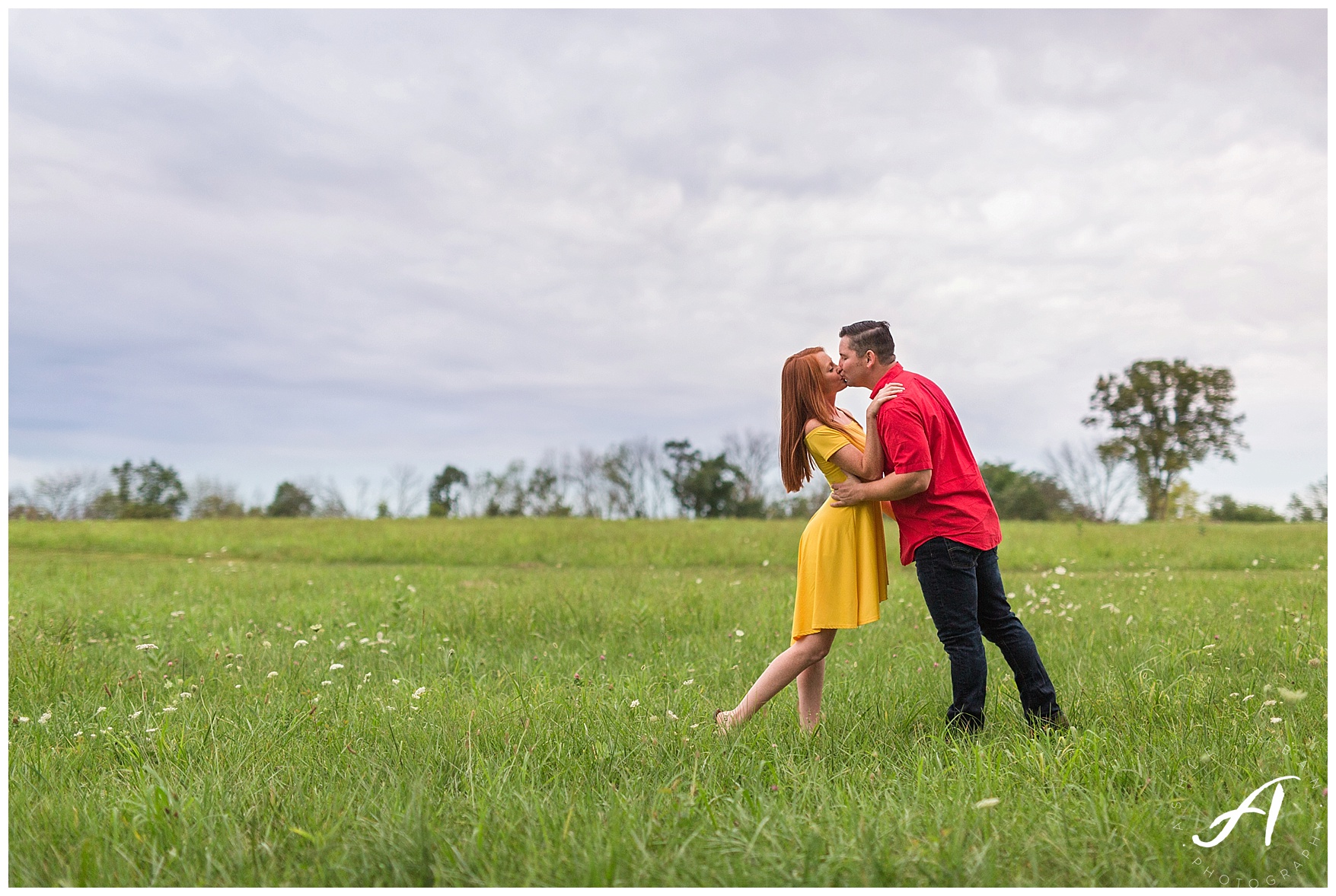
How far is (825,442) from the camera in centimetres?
418

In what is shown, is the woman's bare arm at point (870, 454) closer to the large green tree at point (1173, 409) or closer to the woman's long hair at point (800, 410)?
the woman's long hair at point (800, 410)

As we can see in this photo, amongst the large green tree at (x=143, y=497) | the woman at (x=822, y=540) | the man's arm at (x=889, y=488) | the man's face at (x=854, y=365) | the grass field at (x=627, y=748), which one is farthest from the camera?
the large green tree at (x=143, y=497)

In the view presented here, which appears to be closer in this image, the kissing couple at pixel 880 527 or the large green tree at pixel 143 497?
the kissing couple at pixel 880 527

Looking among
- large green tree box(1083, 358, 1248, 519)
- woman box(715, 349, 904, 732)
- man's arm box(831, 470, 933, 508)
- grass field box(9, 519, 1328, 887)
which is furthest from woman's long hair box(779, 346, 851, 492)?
large green tree box(1083, 358, 1248, 519)

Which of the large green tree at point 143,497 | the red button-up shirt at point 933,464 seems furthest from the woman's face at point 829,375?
the large green tree at point 143,497

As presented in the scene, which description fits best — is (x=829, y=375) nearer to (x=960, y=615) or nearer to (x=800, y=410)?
(x=800, y=410)

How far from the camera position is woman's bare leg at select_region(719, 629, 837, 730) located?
13.6 ft

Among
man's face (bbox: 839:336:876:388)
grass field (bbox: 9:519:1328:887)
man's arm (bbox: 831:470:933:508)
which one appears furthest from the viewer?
man's face (bbox: 839:336:876:388)

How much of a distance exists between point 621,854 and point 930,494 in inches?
88.7

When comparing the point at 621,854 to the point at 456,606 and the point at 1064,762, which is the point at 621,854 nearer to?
the point at 1064,762

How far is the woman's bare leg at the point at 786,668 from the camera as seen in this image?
416 cm

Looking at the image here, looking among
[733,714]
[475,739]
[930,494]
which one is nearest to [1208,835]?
[930,494]

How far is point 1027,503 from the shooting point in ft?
131

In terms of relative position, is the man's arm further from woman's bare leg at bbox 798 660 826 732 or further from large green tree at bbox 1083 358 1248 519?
large green tree at bbox 1083 358 1248 519
